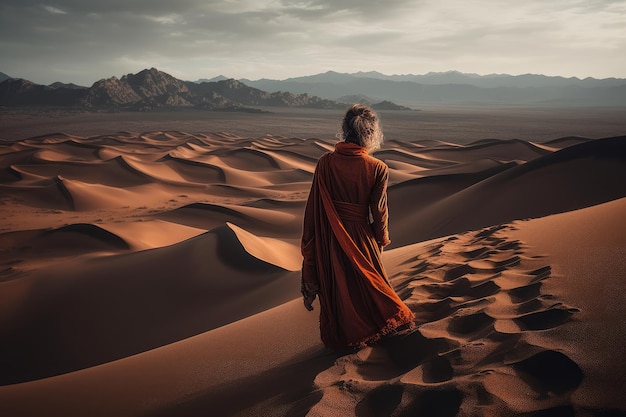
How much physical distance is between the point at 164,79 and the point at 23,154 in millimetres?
98822

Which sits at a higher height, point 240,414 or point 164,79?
point 164,79

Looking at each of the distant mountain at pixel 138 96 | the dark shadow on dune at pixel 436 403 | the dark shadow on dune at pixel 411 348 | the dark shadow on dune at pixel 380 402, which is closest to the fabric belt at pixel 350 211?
the dark shadow on dune at pixel 411 348

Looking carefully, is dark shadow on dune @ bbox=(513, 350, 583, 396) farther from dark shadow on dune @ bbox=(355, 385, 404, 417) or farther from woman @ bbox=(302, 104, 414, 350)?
woman @ bbox=(302, 104, 414, 350)

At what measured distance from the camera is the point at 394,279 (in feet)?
12.6

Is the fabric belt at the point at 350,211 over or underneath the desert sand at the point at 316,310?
over

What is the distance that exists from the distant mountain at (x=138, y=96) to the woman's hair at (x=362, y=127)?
8414 centimetres

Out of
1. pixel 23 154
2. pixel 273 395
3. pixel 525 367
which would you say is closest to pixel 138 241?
pixel 273 395

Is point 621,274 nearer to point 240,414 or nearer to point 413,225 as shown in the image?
point 240,414

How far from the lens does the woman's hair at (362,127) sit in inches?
99.6

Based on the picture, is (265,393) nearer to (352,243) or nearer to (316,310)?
(352,243)

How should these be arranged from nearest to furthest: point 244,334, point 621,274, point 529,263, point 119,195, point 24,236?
point 621,274 → point 529,263 → point 244,334 → point 24,236 → point 119,195

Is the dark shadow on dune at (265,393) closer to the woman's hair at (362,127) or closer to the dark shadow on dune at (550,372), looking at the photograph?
the dark shadow on dune at (550,372)

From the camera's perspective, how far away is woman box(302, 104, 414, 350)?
2.53 meters

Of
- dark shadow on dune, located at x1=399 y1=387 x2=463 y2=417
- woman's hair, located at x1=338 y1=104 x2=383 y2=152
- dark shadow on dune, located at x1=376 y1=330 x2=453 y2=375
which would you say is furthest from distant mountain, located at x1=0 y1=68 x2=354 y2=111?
dark shadow on dune, located at x1=399 y1=387 x2=463 y2=417
